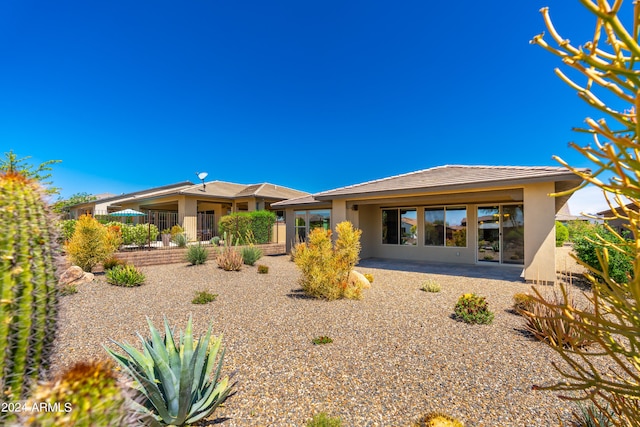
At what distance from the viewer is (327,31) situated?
1752 centimetres

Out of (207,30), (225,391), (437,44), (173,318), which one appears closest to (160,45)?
(207,30)

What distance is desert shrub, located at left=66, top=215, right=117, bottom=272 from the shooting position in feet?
31.3

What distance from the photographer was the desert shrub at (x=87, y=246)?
9.55 metres

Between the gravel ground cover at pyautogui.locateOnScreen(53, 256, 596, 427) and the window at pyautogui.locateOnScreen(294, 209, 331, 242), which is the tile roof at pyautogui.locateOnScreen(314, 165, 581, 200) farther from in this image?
the gravel ground cover at pyautogui.locateOnScreen(53, 256, 596, 427)

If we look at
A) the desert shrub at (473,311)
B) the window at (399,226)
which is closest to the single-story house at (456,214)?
the window at (399,226)

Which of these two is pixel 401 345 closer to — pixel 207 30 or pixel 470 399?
pixel 470 399

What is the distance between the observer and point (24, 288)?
190 centimetres

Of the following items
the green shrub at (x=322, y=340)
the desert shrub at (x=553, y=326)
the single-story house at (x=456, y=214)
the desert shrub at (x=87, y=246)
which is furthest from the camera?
the desert shrub at (x=87, y=246)

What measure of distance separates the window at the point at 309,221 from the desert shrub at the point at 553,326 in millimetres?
11824

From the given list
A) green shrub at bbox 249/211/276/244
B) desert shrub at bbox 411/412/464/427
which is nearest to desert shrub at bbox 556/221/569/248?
green shrub at bbox 249/211/276/244

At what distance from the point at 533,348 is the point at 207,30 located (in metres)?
20.9

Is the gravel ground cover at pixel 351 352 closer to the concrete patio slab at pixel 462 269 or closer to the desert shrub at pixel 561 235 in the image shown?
the concrete patio slab at pixel 462 269

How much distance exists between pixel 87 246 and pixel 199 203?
Result: 1618 centimetres

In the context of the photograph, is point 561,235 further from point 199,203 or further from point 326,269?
point 199,203
